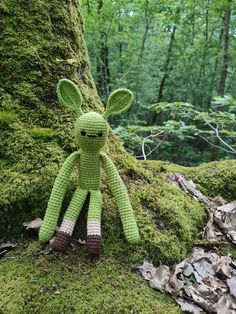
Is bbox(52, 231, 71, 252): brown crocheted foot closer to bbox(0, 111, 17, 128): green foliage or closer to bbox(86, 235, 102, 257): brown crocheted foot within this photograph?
bbox(86, 235, 102, 257): brown crocheted foot

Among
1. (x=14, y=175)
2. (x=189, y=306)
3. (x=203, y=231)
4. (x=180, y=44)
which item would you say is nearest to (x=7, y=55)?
(x=14, y=175)

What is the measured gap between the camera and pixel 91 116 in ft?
5.17

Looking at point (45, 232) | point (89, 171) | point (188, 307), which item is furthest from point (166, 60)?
point (188, 307)

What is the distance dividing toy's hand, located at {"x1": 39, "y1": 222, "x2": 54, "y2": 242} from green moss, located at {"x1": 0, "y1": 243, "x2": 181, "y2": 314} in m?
0.07

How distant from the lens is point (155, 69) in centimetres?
1173

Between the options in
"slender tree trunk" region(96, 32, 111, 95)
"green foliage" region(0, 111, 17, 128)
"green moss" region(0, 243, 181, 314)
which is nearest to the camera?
"green moss" region(0, 243, 181, 314)

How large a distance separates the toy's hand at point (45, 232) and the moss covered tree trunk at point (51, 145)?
7.6 inches

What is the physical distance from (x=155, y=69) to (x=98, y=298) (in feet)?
36.5

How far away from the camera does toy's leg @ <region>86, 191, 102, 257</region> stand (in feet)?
5.04

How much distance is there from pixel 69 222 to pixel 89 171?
28 cm

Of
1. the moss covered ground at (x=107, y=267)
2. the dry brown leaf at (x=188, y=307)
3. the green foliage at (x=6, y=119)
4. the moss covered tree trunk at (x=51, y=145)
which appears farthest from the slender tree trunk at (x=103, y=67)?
the dry brown leaf at (x=188, y=307)

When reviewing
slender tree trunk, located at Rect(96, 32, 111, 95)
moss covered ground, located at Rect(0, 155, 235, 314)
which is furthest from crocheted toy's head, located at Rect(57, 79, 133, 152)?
slender tree trunk, located at Rect(96, 32, 111, 95)

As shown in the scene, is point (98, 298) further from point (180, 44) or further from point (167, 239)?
point (180, 44)

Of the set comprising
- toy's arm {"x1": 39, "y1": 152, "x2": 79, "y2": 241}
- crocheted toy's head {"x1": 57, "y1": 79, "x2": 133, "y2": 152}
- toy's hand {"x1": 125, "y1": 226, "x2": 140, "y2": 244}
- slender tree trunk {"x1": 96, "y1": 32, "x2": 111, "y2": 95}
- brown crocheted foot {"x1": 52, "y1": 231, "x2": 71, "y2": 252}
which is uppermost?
crocheted toy's head {"x1": 57, "y1": 79, "x2": 133, "y2": 152}
